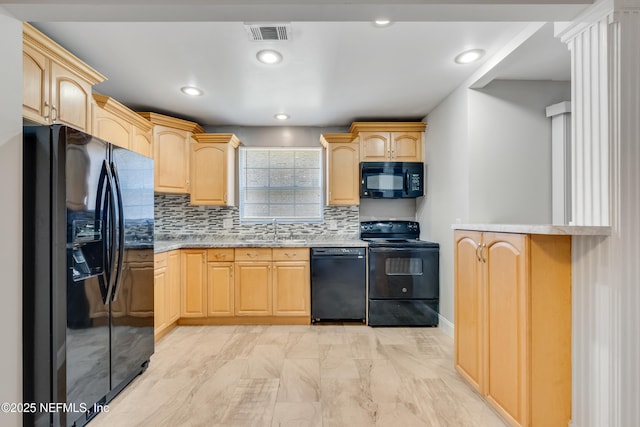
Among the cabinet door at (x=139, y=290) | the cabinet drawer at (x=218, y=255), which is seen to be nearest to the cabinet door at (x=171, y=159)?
the cabinet drawer at (x=218, y=255)

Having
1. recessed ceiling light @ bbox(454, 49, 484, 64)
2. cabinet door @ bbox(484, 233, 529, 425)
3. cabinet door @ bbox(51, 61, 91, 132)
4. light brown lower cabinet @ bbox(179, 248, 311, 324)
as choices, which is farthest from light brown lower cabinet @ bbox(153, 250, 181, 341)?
recessed ceiling light @ bbox(454, 49, 484, 64)

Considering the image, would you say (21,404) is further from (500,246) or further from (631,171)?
(631,171)

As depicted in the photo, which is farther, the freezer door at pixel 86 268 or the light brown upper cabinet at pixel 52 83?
the light brown upper cabinet at pixel 52 83

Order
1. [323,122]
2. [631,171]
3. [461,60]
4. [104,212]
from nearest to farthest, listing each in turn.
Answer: [631,171] < [104,212] < [461,60] < [323,122]

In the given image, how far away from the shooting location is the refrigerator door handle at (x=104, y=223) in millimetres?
1799

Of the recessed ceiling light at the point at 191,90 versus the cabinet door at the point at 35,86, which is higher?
the recessed ceiling light at the point at 191,90

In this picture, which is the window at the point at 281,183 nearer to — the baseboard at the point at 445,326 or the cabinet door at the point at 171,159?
the cabinet door at the point at 171,159

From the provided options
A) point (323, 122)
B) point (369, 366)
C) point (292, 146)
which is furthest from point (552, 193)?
point (292, 146)

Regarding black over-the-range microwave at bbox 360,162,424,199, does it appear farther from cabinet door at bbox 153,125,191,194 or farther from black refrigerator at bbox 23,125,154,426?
black refrigerator at bbox 23,125,154,426

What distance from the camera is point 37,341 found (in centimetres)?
153

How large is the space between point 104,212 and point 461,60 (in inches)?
104

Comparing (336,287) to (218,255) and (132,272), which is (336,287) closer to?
(218,255)

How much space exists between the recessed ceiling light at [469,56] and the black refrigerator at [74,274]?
8.08 ft

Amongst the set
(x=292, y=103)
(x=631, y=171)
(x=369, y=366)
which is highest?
(x=292, y=103)
